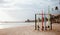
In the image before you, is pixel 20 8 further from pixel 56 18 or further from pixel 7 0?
pixel 56 18

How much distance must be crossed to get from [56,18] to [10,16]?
1.43 metres

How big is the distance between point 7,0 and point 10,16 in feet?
1.66

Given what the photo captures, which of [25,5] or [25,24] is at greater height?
[25,5]

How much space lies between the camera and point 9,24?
5031 mm

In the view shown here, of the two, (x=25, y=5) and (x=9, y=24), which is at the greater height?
(x=25, y=5)

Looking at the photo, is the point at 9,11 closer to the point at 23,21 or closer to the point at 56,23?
the point at 23,21

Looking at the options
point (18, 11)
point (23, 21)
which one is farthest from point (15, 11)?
point (23, 21)

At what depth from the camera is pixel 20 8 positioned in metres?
4.99

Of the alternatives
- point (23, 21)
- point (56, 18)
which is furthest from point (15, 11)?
point (56, 18)

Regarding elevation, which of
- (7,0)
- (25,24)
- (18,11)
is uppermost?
(7,0)

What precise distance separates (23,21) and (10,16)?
434mm

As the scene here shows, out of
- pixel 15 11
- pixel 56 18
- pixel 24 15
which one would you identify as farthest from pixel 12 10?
pixel 56 18

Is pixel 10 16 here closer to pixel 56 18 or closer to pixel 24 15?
pixel 24 15

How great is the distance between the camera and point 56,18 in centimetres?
497
